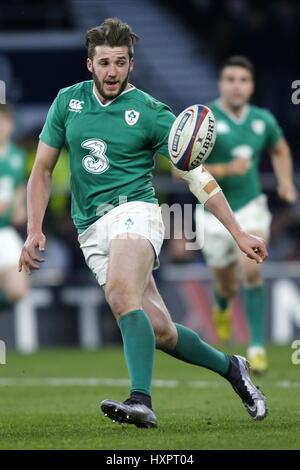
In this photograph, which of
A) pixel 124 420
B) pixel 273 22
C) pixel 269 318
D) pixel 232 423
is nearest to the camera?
pixel 124 420

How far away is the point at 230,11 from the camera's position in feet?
71.5

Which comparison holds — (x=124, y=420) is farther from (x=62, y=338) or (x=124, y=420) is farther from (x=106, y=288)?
(x=62, y=338)

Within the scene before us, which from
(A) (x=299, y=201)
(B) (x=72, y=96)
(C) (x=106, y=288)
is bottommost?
(A) (x=299, y=201)

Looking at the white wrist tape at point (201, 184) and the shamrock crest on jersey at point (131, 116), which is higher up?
the shamrock crest on jersey at point (131, 116)

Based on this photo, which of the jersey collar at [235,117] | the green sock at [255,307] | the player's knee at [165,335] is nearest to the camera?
the player's knee at [165,335]

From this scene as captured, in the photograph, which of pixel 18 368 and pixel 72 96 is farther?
pixel 18 368

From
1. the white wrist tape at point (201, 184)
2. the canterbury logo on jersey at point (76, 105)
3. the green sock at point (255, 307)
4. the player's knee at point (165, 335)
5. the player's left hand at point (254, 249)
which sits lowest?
the green sock at point (255, 307)

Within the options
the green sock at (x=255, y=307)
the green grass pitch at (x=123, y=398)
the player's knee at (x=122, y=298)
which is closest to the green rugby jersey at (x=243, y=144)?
the green sock at (x=255, y=307)

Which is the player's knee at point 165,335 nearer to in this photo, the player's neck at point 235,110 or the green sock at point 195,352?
the green sock at point 195,352

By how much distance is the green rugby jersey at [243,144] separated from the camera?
1236 cm

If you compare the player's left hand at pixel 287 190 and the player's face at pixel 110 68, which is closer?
the player's face at pixel 110 68

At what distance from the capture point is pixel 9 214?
43.6 ft
